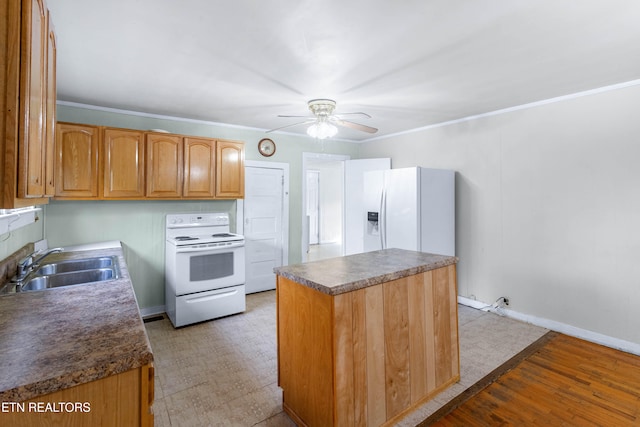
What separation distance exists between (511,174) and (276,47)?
9.49ft

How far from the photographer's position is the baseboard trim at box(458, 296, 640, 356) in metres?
2.73

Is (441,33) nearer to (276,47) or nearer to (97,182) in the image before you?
(276,47)

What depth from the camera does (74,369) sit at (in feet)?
2.90

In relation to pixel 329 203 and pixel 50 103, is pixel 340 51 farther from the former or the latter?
Result: pixel 329 203

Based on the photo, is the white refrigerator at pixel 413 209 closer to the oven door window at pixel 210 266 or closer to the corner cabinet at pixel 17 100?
the oven door window at pixel 210 266

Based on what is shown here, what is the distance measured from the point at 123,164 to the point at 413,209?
317cm

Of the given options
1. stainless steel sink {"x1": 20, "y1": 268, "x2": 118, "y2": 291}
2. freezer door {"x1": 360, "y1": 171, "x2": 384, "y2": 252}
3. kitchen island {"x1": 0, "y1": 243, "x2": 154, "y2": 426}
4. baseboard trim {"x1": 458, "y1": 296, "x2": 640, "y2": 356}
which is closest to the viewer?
kitchen island {"x1": 0, "y1": 243, "x2": 154, "y2": 426}

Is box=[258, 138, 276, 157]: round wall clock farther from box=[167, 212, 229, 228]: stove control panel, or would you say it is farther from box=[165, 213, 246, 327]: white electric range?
box=[165, 213, 246, 327]: white electric range

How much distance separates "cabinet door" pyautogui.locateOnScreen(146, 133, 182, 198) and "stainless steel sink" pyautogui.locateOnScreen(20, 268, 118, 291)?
4.33ft

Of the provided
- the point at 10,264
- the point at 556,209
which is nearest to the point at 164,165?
the point at 10,264

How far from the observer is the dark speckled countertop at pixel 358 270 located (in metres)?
1.64

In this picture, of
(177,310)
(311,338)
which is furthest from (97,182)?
(311,338)

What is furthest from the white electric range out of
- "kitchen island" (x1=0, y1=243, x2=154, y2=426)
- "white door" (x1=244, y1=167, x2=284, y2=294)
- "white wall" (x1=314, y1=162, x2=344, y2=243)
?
"white wall" (x1=314, y1=162, x2=344, y2=243)

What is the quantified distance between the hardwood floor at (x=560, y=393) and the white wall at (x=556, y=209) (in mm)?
516
